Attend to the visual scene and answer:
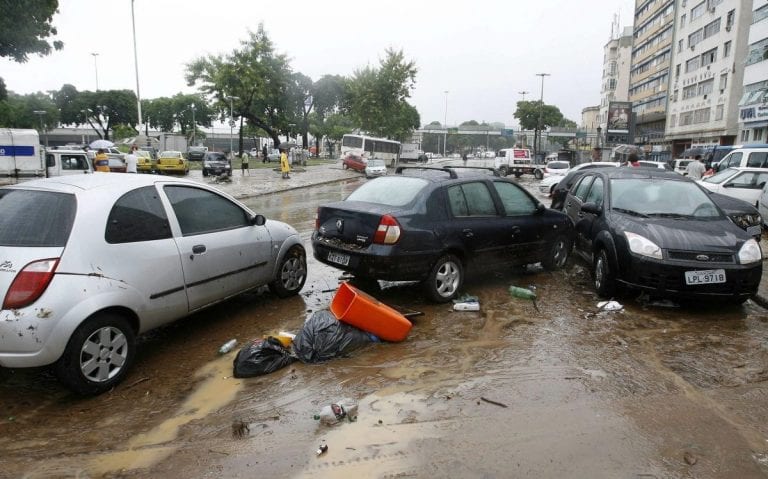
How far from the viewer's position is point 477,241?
638 cm

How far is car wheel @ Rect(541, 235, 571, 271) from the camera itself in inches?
301

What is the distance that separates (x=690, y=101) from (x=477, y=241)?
58.3 metres

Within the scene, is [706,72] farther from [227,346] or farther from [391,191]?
[227,346]

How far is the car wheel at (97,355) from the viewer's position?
144 inches

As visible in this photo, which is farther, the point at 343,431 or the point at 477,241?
the point at 477,241

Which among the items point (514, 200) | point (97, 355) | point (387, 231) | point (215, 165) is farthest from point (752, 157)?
point (215, 165)

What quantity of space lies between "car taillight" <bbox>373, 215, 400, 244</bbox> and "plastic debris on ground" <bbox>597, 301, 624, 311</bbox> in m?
2.60

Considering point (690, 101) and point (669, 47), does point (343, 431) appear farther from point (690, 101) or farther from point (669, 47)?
point (669, 47)

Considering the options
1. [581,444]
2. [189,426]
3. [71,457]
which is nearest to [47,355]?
[71,457]

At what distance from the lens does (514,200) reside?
23.3 ft

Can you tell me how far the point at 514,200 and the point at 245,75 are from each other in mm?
42759

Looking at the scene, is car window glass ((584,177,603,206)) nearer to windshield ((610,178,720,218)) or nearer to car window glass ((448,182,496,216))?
windshield ((610,178,720,218))

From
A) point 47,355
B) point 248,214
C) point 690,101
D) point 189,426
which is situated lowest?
point 189,426

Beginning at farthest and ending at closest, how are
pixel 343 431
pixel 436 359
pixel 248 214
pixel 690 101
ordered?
pixel 690 101 → pixel 248 214 → pixel 436 359 → pixel 343 431
